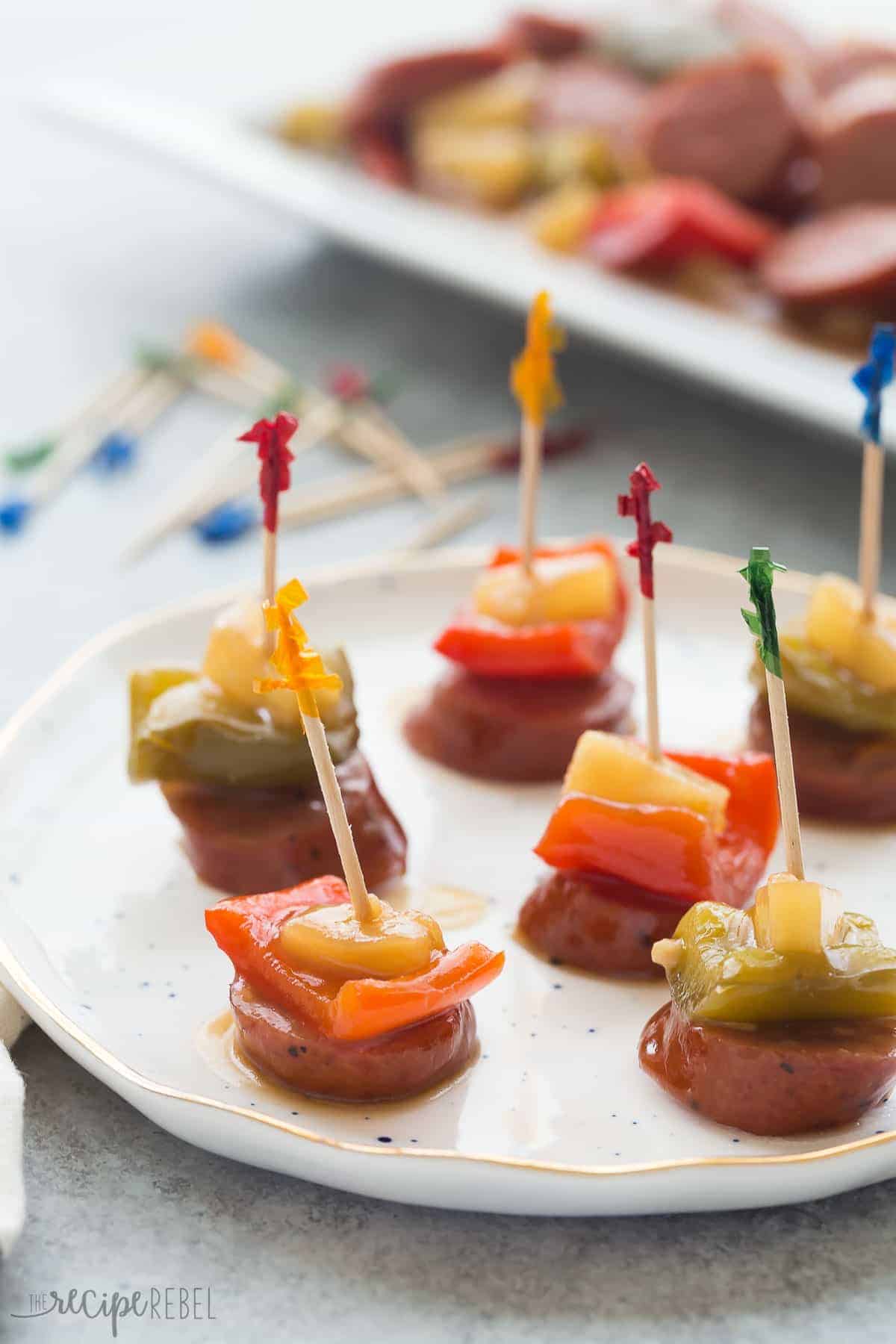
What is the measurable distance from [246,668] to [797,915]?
1050mm

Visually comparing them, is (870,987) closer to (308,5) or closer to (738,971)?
(738,971)

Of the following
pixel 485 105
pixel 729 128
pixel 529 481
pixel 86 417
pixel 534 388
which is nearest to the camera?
pixel 534 388

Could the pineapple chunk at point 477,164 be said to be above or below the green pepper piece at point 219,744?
above

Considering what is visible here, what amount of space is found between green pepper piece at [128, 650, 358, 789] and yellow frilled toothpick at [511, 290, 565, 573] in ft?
1.83

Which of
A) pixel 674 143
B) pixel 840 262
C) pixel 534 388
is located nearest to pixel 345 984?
pixel 534 388

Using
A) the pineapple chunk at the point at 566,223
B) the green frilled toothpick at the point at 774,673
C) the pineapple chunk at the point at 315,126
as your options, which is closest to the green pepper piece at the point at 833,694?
the green frilled toothpick at the point at 774,673

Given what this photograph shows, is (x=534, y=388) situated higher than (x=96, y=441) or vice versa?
(x=534, y=388)

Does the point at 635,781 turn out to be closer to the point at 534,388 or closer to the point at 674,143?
the point at 534,388

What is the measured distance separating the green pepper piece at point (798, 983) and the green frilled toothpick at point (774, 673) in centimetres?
12

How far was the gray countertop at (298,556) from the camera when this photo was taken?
2242mm

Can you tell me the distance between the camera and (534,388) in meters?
3.24

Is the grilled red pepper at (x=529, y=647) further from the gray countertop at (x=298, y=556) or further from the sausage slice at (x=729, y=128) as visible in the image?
the sausage slice at (x=729, y=128)

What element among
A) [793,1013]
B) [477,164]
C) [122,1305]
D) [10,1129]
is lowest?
[122,1305]

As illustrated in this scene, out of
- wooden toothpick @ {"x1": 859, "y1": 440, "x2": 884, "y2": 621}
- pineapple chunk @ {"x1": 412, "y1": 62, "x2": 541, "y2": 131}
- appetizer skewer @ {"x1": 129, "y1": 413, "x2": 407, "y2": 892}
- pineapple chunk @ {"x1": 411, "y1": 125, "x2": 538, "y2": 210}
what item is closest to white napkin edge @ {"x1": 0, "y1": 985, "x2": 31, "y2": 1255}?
appetizer skewer @ {"x1": 129, "y1": 413, "x2": 407, "y2": 892}
